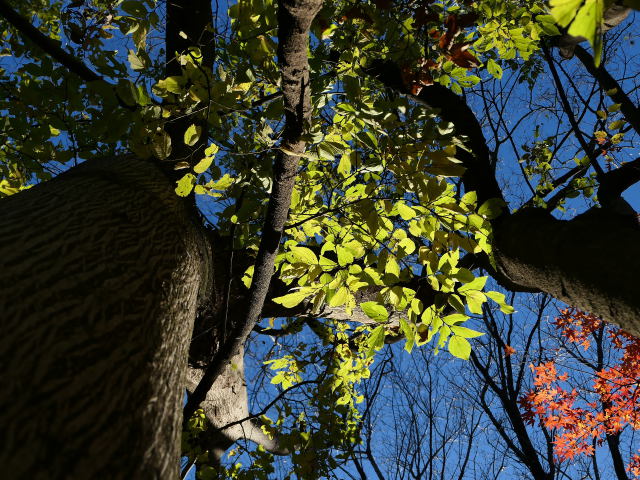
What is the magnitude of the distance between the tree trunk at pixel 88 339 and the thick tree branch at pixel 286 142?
58 cm

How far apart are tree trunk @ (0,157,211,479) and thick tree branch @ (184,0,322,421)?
1.91 feet

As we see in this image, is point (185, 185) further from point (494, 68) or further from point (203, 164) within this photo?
point (494, 68)

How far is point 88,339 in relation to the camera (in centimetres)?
72

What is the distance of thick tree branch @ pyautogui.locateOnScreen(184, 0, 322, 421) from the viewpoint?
3.31 ft

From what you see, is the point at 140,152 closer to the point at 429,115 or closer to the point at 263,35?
the point at 263,35

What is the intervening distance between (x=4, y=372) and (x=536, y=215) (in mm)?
2242

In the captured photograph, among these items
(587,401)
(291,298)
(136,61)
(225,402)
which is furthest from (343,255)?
(587,401)

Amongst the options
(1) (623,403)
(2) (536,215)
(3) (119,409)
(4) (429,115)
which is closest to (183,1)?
(4) (429,115)

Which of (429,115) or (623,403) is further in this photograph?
(623,403)

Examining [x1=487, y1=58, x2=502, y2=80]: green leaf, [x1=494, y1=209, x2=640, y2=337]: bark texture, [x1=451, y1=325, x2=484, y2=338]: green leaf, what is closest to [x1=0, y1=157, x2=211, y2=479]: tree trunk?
[x1=451, y1=325, x2=484, y2=338]: green leaf

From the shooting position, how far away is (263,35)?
1.46 metres

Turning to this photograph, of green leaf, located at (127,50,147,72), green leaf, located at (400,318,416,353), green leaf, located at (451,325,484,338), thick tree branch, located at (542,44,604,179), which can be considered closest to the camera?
green leaf, located at (127,50,147,72)

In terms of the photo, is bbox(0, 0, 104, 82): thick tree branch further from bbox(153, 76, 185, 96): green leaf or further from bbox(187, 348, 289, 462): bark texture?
bbox(187, 348, 289, 462): bark texture

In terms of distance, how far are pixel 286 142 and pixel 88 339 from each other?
3.10 feet
